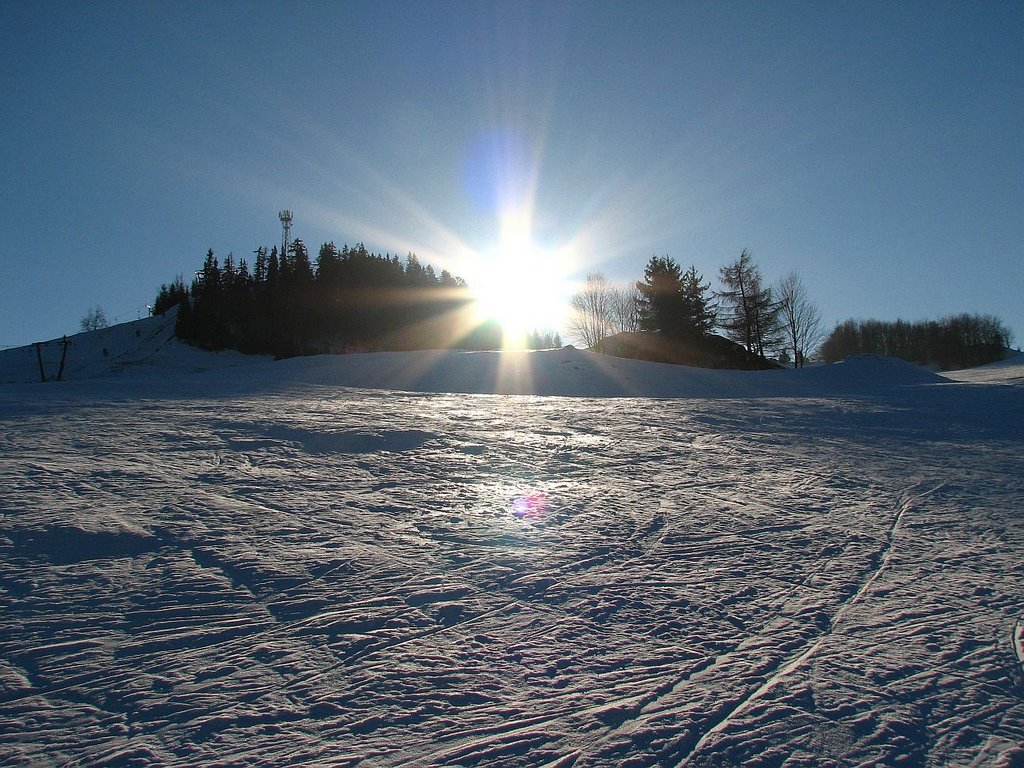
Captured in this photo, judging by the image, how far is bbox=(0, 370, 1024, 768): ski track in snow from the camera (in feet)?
6.50

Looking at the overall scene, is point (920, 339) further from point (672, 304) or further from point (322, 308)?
point (322, 308)

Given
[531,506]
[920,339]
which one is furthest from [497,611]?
[920,339]

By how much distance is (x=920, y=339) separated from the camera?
70312 millimetres

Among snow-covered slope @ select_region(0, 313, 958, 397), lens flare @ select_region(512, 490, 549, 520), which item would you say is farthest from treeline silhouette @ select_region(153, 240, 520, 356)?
lens flare @ select_region(512, 490, 549, 520)

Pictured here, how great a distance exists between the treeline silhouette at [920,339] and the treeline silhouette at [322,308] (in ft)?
164

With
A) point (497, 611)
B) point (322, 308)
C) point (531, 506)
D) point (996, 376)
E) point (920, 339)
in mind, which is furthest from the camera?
point (920, 339)

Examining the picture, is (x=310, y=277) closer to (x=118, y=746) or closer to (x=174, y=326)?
(x=174, y=326)

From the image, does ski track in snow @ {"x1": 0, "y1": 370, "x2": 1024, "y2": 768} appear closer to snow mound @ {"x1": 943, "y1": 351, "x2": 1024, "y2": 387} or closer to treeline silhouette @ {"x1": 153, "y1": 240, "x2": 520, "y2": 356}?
snow mound @ {"x1": 943, "y1": 351, "x2": 1024, "y2": 387}

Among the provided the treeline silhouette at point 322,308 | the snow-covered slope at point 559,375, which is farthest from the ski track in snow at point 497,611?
the treeline silhouette at point 322,308

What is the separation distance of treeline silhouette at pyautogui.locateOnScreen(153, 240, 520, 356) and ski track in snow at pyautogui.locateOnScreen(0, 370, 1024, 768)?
41.1 metres

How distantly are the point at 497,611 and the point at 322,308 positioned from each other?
163ft

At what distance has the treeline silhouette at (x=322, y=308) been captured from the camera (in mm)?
48125

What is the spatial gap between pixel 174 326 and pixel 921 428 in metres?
54.4

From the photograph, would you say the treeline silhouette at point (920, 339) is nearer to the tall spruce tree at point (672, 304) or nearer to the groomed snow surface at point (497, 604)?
the tall spruce tree at point (672, 304)
